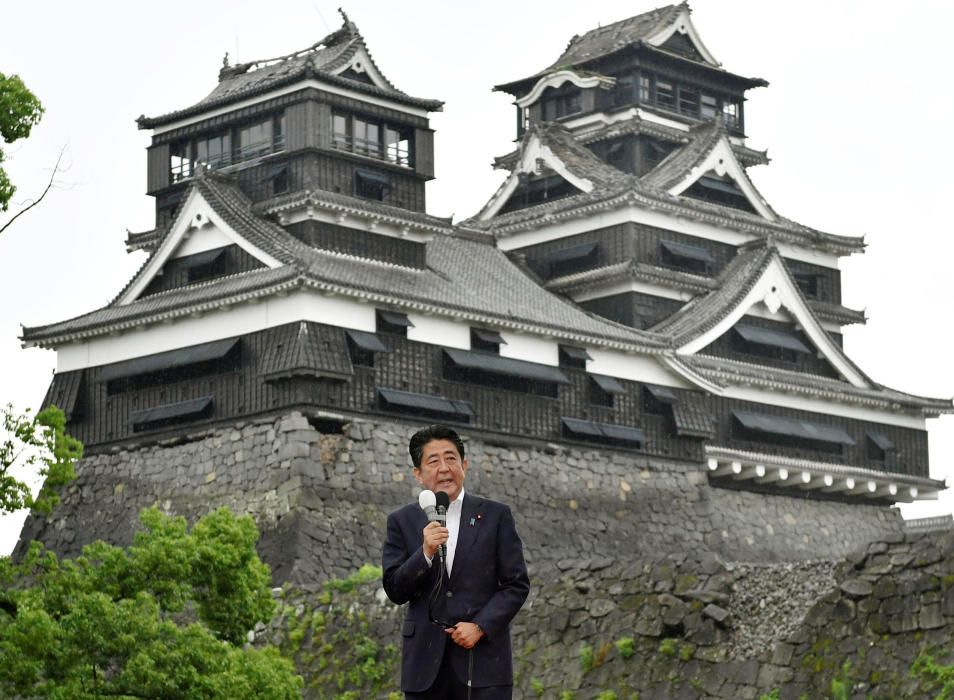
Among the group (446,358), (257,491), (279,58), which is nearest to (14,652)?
(257,491)

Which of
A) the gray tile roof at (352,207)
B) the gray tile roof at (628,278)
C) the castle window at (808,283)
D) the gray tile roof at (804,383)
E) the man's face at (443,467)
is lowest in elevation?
the man's face at (443,467)

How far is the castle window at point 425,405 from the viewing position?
3731 centimetres

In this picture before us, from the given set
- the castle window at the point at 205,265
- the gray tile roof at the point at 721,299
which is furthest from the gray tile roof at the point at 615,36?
the castle window at the point at 205,265

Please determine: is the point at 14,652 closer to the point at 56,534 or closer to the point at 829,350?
the point at 56,534

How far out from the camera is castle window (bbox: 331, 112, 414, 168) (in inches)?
1593

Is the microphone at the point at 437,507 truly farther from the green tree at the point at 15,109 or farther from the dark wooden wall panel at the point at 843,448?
the dark wooden wall panel at the point at 843,448

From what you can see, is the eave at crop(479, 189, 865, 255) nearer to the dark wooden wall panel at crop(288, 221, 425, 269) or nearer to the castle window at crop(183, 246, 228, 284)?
the dark wooden wall panel at crop(288, 221, 425, 269)

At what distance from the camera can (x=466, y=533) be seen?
12.1 meters

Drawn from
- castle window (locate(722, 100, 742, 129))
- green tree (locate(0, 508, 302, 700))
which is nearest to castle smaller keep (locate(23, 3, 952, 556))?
castle window (locate(722, 100, 742, 129))

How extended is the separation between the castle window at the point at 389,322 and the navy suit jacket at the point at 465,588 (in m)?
25.5

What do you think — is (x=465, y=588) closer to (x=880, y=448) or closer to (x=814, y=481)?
(x=814, y=481)

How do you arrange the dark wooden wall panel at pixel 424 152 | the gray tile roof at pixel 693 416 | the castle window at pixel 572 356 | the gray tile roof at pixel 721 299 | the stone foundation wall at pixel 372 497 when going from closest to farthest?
1. the stone foundation wall at pixel 372 497
2. the castle window at pixel 572 356
3. the dark wooden wall panel at pixel 424 152
4. the gray tile roof at pixel 693 416
5. the gray tile roof at pixel 721 299

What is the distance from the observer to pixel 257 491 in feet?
119

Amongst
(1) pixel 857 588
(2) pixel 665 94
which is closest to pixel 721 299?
(2) pixel 665 94
